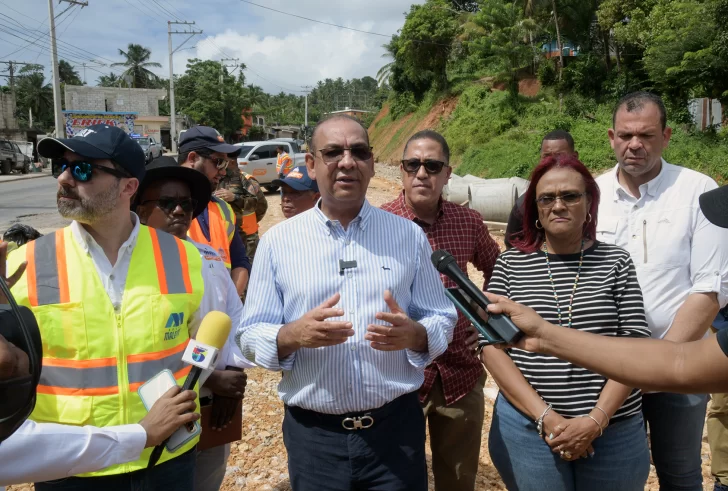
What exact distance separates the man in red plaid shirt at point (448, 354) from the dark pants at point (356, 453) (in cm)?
71

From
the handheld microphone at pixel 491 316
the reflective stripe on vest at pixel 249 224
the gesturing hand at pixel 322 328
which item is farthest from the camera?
the reflective stripe on vest at pixel 249 224

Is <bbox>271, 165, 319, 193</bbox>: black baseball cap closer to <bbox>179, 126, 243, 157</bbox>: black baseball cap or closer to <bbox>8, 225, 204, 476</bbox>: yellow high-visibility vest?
<bbox>179, 126, 243, 157</bbox>: black baseball cap

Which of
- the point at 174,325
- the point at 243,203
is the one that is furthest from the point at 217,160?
the point at 174,325

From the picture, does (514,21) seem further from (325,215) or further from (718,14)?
(325,215)

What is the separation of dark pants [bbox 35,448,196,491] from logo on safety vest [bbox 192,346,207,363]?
514 mm

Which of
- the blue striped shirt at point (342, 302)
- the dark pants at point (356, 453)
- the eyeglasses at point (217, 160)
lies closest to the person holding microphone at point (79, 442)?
the blue striped shirt at point (342, 302)

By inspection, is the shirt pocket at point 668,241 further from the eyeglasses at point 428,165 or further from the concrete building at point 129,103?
the concrete building at point 129,103

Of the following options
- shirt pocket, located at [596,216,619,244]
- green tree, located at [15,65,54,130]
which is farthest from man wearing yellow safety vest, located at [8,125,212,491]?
green tree, located at [15,65,54,130]

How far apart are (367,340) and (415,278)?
1.32 feet

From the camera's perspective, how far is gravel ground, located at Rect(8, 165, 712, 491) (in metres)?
3.78

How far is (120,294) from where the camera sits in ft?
7.07

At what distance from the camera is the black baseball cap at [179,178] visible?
311 cm

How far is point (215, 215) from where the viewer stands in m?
3.93

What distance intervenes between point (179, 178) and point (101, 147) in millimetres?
965
